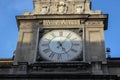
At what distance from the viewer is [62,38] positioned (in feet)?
72.3

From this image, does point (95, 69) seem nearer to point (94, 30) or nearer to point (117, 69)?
point (117, 69)

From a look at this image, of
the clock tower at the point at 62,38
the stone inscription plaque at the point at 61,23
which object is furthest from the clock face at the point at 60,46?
the stone inscription plaque at the point at 61,23

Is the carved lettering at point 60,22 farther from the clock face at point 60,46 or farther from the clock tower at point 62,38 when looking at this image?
the clock face at point 60,46

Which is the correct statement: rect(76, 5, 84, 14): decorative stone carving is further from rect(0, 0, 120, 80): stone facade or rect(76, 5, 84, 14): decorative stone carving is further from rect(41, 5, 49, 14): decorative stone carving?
rect(41, 5, 49, 14): decorative stone carving

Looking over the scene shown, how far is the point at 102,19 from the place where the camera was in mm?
22594

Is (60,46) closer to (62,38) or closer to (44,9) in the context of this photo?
(62,38)

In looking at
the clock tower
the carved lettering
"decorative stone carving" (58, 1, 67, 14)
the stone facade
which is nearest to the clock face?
the clock tower

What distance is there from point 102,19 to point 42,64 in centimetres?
445

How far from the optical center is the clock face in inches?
835

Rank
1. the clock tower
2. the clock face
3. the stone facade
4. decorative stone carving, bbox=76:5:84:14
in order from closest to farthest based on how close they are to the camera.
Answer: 1. the stone facade
2. the clock tower
3. the clock face
4. decorative stone carving, bbox=76:5:84:14

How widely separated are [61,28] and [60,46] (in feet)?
4.07

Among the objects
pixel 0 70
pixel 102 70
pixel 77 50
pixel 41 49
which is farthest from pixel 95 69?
pixel 0 70

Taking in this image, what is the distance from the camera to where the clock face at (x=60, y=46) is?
21.2 meters

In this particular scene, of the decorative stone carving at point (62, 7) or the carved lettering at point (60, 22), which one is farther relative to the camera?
the decorative stone carving at point (62, 7)
